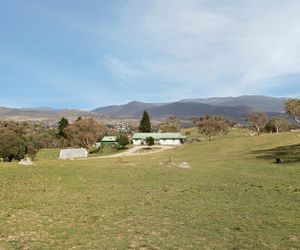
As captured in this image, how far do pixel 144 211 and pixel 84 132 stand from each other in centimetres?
12795

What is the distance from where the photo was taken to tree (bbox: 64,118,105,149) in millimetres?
148125

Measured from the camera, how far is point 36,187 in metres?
29.6

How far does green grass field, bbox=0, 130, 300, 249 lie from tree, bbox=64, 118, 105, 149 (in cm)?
10928

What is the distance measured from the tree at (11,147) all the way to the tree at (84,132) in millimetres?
53783

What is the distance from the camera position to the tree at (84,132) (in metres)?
148

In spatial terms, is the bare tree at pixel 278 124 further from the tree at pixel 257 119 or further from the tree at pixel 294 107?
the tree at pixel 294 107

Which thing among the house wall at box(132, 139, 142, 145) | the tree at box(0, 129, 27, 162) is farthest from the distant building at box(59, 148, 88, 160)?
the house wall at box(132, 139, 142, 145)

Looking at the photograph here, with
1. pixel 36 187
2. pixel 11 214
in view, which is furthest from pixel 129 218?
pixel 36 187

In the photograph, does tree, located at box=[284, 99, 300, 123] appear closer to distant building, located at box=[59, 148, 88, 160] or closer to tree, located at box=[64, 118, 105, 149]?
distant building, located at box=[59, 148, 88, 160]

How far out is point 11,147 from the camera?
9062cm

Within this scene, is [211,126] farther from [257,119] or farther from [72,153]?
[72,153]

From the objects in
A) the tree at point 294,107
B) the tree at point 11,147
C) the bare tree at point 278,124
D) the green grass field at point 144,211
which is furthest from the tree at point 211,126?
→ the green grass field at point 144,211

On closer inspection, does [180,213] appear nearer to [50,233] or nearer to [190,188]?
[50,233]

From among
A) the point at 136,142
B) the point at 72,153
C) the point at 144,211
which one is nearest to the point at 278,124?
the point at 136,142
